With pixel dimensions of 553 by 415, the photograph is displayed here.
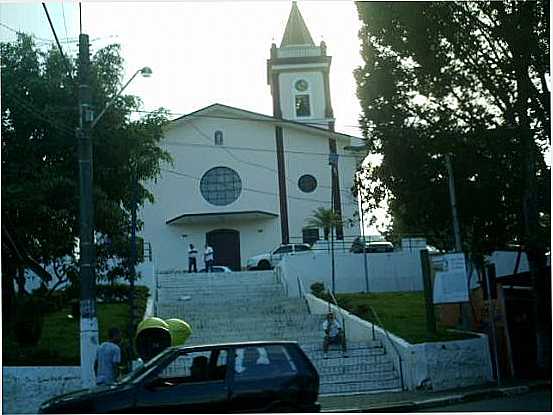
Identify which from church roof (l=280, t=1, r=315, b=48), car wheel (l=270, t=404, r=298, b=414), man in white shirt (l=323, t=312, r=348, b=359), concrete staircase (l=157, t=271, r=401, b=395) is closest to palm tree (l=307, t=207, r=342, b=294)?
concrete staircase (l=157, t=271, r=401, b=395)

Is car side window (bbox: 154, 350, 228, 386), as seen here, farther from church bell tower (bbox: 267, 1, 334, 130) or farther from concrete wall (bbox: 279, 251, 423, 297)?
church bell tower (bbox: 267, 1, 334, 130)

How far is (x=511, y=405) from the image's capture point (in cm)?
1293

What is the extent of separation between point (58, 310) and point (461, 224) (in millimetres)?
9290

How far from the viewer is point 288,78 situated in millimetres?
39594

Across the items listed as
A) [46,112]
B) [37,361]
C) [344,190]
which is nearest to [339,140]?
[344,190]

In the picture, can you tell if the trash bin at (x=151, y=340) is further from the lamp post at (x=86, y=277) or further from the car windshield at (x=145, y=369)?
the car windshield at (x=145, y=369)

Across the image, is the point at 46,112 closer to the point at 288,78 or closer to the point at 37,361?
the point at 37,361

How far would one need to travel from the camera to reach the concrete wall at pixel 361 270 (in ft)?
85.6

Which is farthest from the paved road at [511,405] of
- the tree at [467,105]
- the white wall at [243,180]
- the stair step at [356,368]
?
the white wall at [243,180]

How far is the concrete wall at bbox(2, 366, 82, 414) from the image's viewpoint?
44.0 feet

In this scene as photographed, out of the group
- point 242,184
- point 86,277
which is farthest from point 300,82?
point 86,277

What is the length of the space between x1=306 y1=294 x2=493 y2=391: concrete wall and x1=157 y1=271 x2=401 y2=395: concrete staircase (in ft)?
1.21

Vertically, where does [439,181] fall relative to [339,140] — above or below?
below

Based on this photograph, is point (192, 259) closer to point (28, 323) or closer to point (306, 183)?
point (306, 183)
